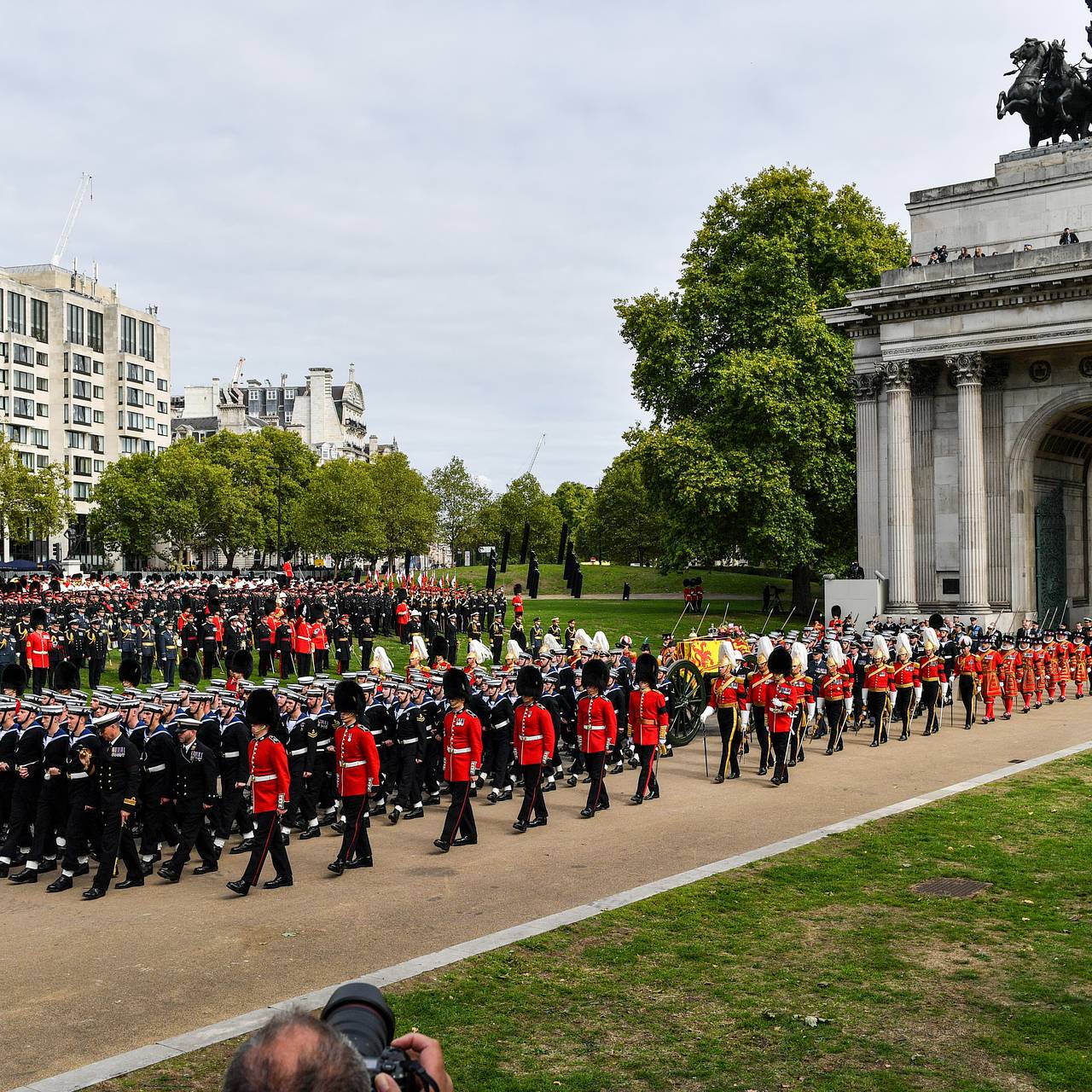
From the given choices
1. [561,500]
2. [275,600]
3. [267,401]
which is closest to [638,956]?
[275,600]

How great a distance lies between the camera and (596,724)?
15555mm

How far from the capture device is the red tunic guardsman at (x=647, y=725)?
53.3ft

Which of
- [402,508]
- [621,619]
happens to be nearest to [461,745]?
[621,619]

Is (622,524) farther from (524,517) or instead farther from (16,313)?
(16,313)

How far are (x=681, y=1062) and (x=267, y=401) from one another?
151 m

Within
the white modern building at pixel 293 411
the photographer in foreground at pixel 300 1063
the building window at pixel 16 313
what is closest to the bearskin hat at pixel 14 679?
the photographer in foreground at pixel 300 1063

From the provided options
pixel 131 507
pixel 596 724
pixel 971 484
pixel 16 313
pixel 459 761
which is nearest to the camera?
pixel 459 761

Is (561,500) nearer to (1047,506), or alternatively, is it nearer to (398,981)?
(1047,506)

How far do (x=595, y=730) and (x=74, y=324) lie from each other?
81.6m

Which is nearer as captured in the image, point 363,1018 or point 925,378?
point 363,1018

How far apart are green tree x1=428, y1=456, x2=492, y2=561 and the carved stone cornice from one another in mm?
61922

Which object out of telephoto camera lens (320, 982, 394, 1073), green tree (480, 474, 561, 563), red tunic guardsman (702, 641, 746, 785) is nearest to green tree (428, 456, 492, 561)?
green tree (480, 474, 561, 563)

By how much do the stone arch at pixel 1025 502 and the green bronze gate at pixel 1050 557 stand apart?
297mm

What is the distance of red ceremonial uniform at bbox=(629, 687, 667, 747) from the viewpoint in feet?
53.4
